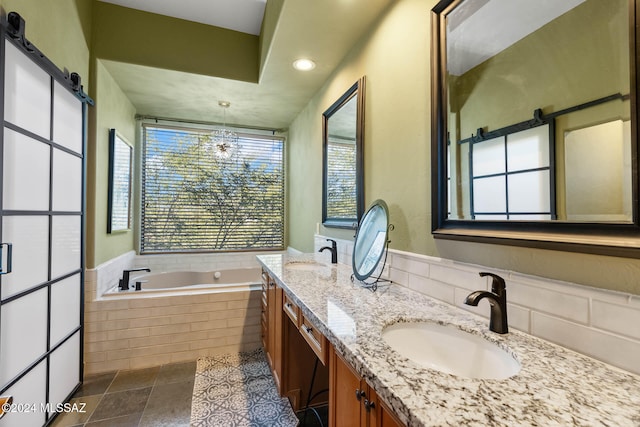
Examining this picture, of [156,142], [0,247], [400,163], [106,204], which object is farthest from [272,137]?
[0,247]

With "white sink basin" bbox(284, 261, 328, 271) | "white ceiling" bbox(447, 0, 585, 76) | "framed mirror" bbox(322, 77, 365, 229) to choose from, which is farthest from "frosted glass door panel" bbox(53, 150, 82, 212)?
"white ceiling" bbox(447, 0, 585, 76)

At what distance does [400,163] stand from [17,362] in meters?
2.20

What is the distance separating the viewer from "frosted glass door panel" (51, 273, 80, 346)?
5.88ft

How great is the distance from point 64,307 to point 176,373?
94cm

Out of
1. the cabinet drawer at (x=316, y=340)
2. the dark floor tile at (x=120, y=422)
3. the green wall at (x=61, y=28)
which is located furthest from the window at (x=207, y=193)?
the cabinet drawer at (x=316, y=340)

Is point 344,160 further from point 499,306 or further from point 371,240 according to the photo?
point 499,306

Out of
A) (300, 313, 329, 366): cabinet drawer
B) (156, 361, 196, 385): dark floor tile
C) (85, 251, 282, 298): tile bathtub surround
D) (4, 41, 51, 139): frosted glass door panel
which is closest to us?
(300, 313, 329, 366): cabinet drawer

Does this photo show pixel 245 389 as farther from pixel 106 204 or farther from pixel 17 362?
pixel 106 204

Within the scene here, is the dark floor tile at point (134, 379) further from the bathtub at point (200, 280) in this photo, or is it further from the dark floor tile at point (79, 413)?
the bathtub at point (200, 280)

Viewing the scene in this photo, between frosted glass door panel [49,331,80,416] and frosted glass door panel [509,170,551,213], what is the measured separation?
2584 mm

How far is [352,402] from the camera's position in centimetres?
81

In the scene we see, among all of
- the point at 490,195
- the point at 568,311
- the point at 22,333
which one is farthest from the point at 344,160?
the point at 22,333

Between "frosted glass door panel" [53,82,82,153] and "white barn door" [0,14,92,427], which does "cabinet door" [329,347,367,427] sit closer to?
"white barn door" [0,14,92,427]

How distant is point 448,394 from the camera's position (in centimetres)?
59
